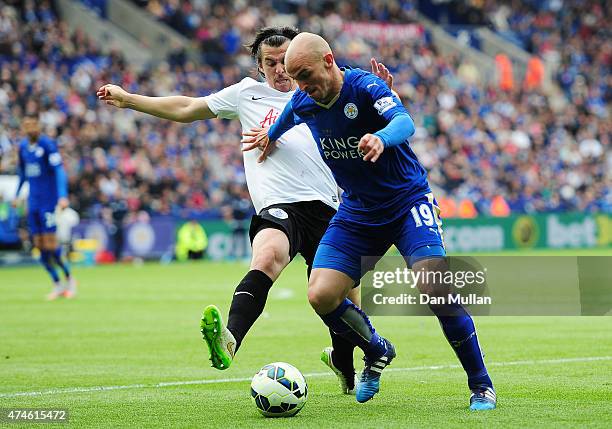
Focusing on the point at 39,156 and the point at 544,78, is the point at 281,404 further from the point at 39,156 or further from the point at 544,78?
the point at 544,78

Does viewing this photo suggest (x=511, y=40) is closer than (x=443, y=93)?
No

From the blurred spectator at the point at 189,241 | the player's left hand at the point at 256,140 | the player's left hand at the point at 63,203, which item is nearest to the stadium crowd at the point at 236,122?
the blurred spectator at the point at 189,241

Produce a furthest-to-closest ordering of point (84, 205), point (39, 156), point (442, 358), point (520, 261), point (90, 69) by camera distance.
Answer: point (90, 69) → point (84, 205) → point (520, 261) → point (39, 156) → point (442, 358)

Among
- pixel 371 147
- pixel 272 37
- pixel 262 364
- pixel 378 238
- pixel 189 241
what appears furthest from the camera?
pixel 189 241

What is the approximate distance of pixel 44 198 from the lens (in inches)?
697

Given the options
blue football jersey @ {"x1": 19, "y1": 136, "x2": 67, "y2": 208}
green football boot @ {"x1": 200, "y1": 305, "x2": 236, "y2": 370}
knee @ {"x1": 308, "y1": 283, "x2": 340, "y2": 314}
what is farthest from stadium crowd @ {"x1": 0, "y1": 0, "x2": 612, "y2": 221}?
green football boot @ {"x1": 200, "y1": 305, "x2": 236, "y2": 370}

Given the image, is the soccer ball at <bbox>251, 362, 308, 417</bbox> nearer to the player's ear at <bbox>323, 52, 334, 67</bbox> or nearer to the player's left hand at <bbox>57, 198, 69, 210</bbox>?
the player's ear at <bbox>323, 52, 334, 67</bbox>

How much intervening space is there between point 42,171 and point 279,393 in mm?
11621

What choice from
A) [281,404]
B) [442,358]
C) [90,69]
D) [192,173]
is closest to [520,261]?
[192,173]

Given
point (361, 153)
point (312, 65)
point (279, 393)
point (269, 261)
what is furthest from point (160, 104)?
point (279, 393)

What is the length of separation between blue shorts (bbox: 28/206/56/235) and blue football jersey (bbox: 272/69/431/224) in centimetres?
1132

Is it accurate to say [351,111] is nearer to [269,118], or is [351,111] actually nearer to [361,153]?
[361,153]

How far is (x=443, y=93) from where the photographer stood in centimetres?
3953

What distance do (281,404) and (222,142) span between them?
2542 centimetres
